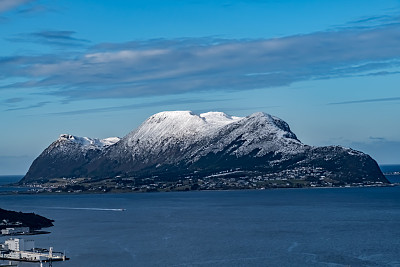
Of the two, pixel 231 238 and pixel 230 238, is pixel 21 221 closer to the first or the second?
pixel 230 238

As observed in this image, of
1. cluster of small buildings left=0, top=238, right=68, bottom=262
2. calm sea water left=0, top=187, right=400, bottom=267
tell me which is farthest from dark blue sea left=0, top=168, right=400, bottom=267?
cluster of small buildings left=0, top=238, right=68, bottom=262

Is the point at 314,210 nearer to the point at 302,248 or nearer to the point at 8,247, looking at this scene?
the point at 302,248

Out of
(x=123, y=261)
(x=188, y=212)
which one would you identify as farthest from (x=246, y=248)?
(x=188, y=212)

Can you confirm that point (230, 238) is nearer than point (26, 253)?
No

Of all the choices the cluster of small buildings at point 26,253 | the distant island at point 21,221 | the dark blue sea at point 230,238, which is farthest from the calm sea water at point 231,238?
the distant island at point 21,221

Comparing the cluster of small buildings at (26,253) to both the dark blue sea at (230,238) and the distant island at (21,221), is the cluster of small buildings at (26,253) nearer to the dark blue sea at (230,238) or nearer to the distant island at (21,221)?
the dark blue sea at (230,238)

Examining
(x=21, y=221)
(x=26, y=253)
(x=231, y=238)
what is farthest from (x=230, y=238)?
(x=21, y=221)

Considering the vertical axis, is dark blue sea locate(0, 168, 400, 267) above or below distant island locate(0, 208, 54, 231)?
below

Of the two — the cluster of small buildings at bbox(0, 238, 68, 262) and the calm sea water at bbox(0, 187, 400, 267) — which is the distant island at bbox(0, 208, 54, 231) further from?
the cluster of small buildings at bbox(0, 238, 68, 262)
